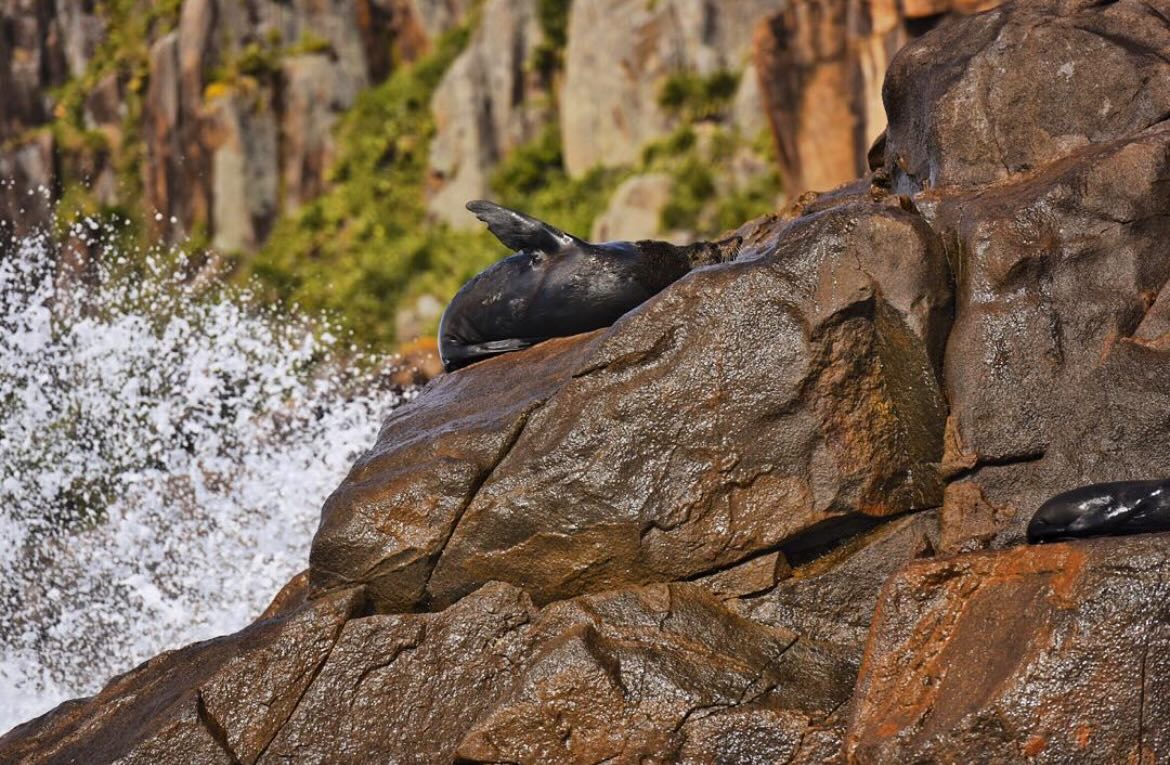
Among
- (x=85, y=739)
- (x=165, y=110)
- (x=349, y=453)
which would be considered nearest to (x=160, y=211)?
(x=165, y=110)

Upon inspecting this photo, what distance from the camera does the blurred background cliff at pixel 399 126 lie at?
25.4 m

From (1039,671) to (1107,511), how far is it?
770 mm

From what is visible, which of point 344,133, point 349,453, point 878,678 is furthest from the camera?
point 344,133

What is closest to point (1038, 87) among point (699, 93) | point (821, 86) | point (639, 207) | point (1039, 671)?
point (1039, 671)

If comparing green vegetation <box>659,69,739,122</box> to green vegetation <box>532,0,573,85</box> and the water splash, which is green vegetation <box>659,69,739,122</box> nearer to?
green vegetation <box>532,0,573,85</box>

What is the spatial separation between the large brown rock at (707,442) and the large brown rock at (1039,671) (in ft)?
2.89

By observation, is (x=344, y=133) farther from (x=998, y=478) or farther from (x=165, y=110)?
(x=998, y=478)

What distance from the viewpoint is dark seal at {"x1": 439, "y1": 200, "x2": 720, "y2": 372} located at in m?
6.80

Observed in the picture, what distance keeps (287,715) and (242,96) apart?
29.5 meters

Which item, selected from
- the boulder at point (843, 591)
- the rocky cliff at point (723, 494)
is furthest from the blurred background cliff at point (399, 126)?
the boulder at point (843, 591)

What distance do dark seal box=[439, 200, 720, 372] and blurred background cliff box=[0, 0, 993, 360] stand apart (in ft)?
50.3

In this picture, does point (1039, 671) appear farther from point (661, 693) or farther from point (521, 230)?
point (521, 230)

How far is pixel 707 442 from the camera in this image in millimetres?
5820

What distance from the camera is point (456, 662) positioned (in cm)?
576
